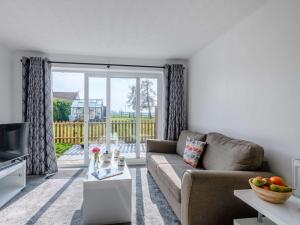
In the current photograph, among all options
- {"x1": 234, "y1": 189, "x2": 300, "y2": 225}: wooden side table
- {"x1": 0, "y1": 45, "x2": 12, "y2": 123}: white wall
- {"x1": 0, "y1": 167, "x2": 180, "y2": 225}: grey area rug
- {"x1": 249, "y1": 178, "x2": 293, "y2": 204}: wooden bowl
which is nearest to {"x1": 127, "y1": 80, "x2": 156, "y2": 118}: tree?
{"x1": 0, "y1": 167, "x2": 180, "y2": 225}: grey area rug

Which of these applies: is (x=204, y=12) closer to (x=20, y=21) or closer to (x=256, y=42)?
(x=256, y=42)

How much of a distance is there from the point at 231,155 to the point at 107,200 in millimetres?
1421

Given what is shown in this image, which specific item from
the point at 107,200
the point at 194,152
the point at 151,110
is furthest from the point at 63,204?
the point at 151,110

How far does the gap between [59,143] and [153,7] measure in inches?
148

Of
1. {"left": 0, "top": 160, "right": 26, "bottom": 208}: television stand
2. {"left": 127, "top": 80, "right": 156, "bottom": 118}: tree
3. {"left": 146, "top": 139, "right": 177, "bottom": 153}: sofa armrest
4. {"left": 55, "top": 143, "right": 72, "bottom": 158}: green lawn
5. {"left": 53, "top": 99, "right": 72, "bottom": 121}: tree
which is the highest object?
{"left": 127, "top": 80, "right": 156, "bottom": 118}: tree

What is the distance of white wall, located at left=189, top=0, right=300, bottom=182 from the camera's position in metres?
1.90

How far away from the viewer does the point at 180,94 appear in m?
4.43

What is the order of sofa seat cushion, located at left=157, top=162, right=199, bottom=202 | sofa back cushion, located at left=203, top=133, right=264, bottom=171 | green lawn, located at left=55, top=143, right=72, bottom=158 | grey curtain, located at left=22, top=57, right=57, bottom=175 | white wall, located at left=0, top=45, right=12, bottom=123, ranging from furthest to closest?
green lawn, located at left=55, top=143, right=72, bottom=158
grey curtain, located at left=22, top=57, right=57, bottom=175
white wall, located at left=0, top=45, right=12, bottom=123
sofa seat cushion, located at left=157, top=162, right=199, bottom=202
sofa back cushion, located at left=203, top=133, right=264, bottom=171

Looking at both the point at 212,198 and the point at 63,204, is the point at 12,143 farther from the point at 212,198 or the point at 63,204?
the point at 212,198

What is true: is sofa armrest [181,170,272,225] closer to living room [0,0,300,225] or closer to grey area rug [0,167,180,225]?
living room [0,0,300,225]

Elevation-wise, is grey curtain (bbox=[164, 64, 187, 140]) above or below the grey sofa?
above

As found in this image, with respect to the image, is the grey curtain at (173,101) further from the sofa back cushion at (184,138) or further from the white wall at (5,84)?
the white wall at (5,84)

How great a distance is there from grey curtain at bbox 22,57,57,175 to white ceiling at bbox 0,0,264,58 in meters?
0.38

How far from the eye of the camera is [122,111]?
4.62 meters
